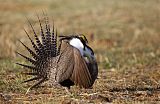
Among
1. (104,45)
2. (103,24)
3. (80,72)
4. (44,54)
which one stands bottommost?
(80,72)

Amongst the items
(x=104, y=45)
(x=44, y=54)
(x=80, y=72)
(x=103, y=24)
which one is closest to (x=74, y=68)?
(x=80, y=72)

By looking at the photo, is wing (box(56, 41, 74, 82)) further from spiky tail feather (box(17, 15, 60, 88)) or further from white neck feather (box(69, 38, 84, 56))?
spiky tail feather (box(17, 15, 60, 88))

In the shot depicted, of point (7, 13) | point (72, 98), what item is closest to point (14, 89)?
point (72, 98)

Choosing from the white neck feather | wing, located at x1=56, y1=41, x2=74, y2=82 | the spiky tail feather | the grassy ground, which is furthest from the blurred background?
the white neck feather

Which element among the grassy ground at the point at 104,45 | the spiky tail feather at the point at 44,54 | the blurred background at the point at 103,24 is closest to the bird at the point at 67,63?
the spiky tail feather at the point at 44,54

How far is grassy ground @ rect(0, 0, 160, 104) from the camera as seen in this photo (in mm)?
5906

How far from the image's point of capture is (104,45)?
12859 mm

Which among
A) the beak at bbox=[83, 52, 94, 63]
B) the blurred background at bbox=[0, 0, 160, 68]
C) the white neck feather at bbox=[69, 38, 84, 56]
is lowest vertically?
the beak at bbox=[83, 52, 94, 63]

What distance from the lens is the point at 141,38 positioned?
1363 cm

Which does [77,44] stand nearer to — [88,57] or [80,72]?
[88,57]

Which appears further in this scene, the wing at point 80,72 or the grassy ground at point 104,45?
the grassy ground at point 104,45

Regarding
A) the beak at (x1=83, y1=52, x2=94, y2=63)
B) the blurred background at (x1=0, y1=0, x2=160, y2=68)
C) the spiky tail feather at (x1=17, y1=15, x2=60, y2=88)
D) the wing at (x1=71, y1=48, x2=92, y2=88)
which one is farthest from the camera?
the blurred background at (x1=0, y1=0, x2=160, y2=68)

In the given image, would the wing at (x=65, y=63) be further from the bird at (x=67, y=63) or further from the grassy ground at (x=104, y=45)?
the grassy ground at (x=104, y=45)

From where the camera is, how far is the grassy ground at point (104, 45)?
5.91 metres
